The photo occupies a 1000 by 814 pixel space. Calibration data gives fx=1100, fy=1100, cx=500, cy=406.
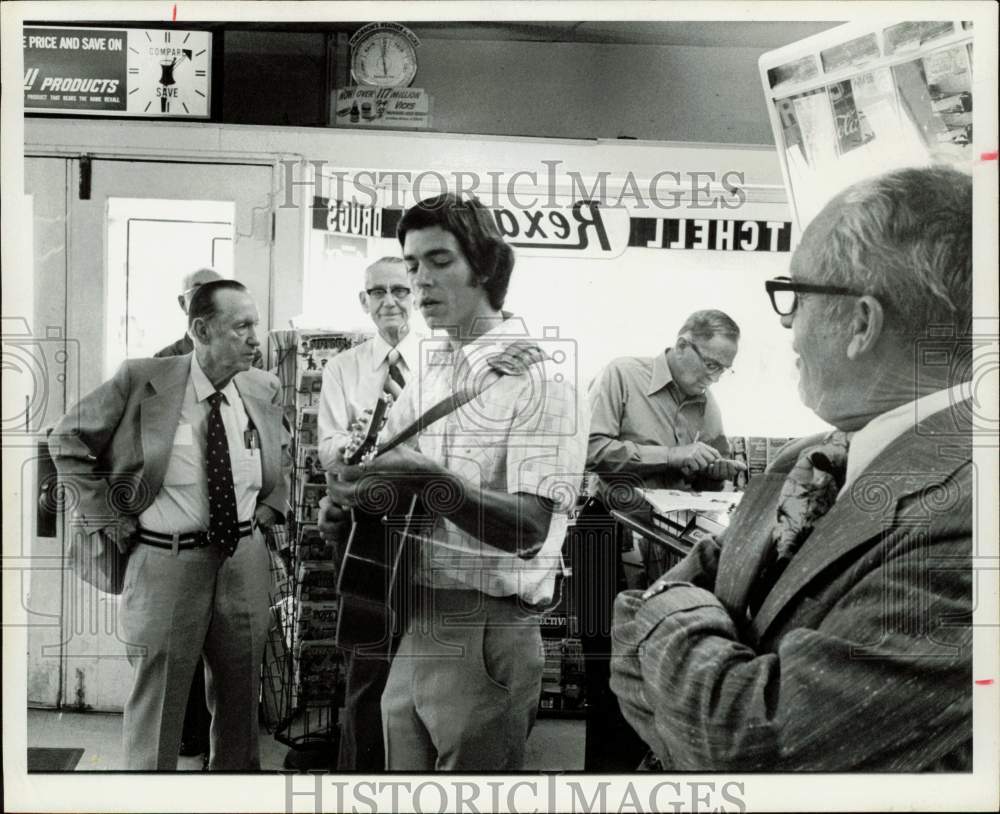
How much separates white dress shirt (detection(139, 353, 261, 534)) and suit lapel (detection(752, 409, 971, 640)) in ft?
4.64

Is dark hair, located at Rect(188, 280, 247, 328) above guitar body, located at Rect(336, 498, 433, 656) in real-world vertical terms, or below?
above

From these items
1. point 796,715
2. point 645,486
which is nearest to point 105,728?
point 645,486

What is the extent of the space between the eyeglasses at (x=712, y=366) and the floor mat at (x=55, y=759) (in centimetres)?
201

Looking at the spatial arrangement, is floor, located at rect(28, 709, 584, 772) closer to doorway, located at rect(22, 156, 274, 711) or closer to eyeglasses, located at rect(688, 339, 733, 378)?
doorway, located at rect(22, 156, 274, 711)

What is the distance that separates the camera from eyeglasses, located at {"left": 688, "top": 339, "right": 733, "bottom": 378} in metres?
3.00

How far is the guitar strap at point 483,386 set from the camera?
2.94m

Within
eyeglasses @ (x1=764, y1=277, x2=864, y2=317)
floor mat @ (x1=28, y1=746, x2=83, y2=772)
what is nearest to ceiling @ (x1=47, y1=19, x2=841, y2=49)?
eyeglasses @ (x1=764, y1=277, x2=864, y2=317)

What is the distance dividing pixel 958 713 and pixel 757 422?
37.3 inches

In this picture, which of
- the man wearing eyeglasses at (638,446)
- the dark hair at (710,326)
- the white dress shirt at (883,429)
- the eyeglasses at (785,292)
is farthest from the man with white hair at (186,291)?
the white dress shirt at (883,429)

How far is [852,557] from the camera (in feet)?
9.48

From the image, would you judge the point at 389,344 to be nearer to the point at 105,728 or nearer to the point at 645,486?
the point at 645,486

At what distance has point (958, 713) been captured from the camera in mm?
2963

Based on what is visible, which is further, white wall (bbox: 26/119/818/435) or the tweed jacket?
white wall (bbox: 26/119/818/435)

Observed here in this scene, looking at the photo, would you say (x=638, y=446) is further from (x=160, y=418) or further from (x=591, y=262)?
(x=160, y=418)
